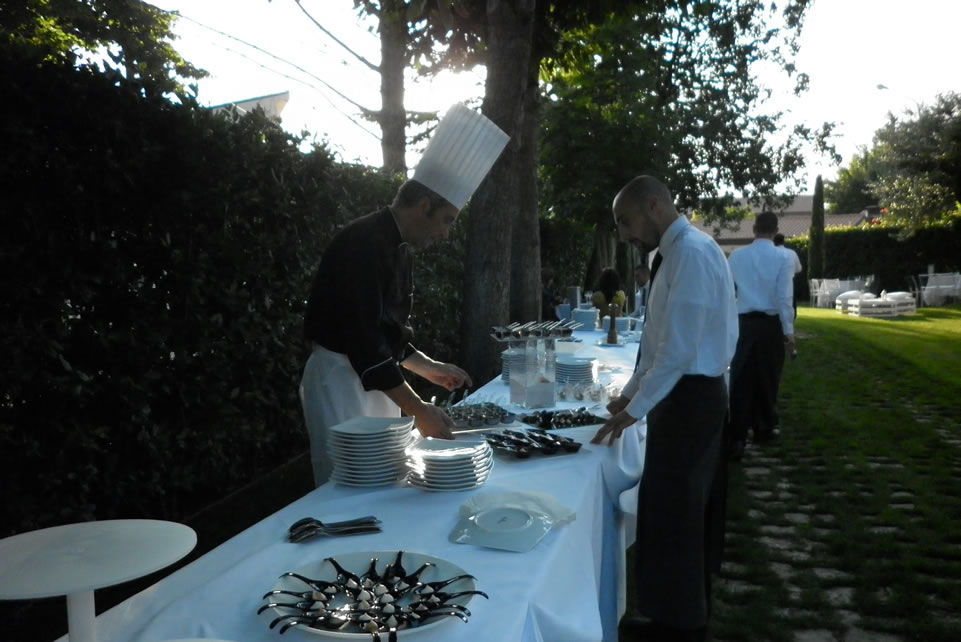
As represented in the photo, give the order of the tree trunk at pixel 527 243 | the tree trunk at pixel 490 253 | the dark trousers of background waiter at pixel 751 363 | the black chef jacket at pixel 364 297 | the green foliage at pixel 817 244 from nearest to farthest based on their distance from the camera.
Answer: the black chef jacket at pixel 364 297 → the tree trunk at pixel 490 253 → the dark trousers of background waiter at pixel 751 363 → the tree trunk at pixel 527 243 → the green foliage at pixel 817 244

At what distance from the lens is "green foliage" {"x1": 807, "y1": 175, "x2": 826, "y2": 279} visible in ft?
92.0

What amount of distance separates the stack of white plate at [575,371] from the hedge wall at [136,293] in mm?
1746

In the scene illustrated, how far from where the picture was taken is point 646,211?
8.70 ft

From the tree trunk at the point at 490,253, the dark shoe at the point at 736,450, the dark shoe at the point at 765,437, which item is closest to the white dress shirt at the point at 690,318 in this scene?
the tree trunk at the point at 490,253

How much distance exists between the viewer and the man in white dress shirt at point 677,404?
2.44m

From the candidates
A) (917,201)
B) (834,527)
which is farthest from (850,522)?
(917,201)

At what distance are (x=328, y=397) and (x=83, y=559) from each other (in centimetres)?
152

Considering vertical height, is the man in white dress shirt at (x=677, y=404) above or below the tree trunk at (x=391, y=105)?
below

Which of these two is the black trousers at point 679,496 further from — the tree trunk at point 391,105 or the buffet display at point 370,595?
the tree trunk at point 391,105

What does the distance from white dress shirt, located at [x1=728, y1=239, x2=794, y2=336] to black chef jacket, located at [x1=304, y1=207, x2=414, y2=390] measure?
13.0 ft

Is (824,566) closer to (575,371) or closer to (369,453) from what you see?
(575,371)

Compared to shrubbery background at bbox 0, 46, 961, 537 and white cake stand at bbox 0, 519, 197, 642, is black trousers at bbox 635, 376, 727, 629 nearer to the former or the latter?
shrubbery background at bbox 0, 46, 961, 537

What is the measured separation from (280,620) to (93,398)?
2.34 metres

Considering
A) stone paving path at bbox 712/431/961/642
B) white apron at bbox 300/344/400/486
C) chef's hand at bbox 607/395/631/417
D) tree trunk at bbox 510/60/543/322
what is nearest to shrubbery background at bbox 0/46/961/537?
white apron at bbox 300/344/400/486
